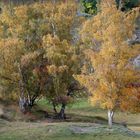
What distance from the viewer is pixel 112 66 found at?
35594 millimetres

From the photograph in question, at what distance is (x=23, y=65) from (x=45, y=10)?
5.98 meters

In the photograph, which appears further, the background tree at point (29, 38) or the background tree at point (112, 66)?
the background tree at point (29, 38)

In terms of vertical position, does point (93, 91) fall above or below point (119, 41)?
below

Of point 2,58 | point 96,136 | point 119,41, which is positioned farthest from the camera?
point 2,58

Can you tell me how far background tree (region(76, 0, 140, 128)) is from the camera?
3559 centimetres

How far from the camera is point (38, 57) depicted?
1578 inches

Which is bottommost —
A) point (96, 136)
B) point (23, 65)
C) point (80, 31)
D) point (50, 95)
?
point (96, 136)

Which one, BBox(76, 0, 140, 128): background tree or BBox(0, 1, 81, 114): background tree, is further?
BBox(0, 1, 81, 114): background tree

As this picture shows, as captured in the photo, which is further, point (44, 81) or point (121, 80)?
point (44, 81)

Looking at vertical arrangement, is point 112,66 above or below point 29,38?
below

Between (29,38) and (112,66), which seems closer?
(112,66)

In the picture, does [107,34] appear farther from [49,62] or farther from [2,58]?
[2,58]

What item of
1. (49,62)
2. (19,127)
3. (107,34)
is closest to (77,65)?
(49,62)

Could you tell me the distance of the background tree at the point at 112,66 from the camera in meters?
35.6
